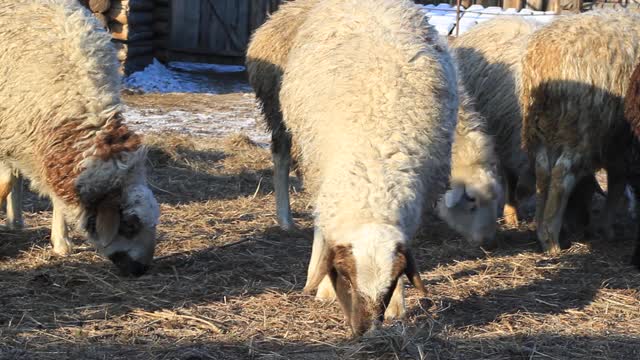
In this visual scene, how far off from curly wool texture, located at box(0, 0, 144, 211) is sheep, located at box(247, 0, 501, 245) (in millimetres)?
1297

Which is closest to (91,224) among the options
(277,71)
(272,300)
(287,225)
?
(272,300)

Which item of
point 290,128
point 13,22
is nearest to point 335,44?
point 290,128

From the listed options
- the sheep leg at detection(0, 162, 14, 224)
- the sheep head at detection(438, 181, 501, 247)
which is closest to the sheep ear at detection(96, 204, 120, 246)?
the sheep leg at detection(0, 162, 14, 224)

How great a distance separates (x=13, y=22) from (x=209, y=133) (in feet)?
19.0

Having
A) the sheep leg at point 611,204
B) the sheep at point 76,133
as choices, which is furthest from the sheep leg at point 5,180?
Result: the sheep leg at point 611,204

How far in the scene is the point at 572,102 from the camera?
6.88 meters

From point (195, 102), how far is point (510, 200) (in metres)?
7.43

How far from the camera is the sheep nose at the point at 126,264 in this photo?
6.13m

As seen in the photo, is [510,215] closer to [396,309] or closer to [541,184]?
[541,184]

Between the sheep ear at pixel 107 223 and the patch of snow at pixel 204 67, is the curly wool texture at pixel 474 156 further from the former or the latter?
the patch of snow at pixel 204 67

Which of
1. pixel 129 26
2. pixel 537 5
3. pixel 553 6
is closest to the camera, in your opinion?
pixel 129 26

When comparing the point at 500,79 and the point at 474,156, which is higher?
the point at 500,79

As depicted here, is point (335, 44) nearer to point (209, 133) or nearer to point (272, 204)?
point (272, 204)

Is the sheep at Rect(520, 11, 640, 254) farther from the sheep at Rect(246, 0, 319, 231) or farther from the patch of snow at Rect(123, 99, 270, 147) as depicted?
the patch of snow at Rect(123, 99, 270, 147)
